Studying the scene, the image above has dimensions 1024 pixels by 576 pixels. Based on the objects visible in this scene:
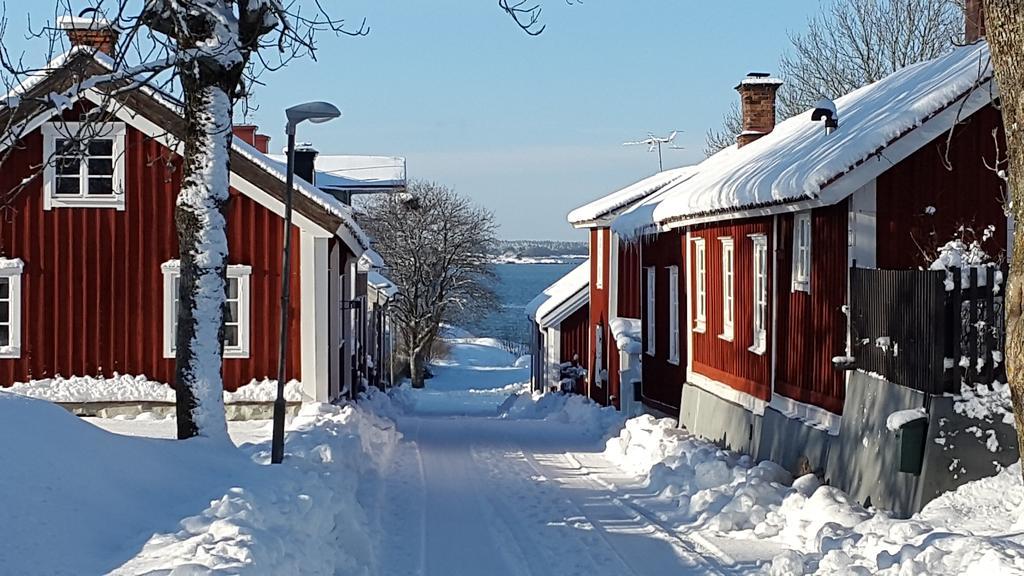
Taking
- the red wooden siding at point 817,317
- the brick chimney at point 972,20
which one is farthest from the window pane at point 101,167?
the brick chimney at point 972,20

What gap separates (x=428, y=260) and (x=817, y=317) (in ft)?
143

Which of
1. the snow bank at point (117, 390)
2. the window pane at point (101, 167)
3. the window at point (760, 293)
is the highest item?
the window pane at point (101, 167)

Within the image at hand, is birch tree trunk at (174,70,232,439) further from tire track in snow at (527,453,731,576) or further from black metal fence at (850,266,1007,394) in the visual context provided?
black metal fence at (850,266,1007,394)

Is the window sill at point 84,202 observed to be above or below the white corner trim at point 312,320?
above

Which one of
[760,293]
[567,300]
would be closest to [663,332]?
[760,293]

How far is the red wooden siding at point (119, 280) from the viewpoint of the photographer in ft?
64.0

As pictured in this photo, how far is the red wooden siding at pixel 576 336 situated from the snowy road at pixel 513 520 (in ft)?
46.4

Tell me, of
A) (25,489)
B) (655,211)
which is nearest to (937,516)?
(25,489)

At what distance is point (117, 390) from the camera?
19641 mm

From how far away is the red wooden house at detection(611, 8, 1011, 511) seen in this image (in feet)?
41.2

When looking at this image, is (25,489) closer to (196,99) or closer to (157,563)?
(157,563)

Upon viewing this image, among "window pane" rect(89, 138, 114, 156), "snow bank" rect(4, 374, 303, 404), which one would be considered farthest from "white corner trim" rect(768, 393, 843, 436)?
"window pane" rect(89, 138, 114, 156)

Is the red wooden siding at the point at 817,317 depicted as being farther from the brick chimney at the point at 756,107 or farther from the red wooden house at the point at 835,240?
the brick chimney at the point at 756,107

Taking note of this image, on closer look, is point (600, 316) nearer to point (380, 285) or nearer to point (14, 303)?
point (380, 285)
